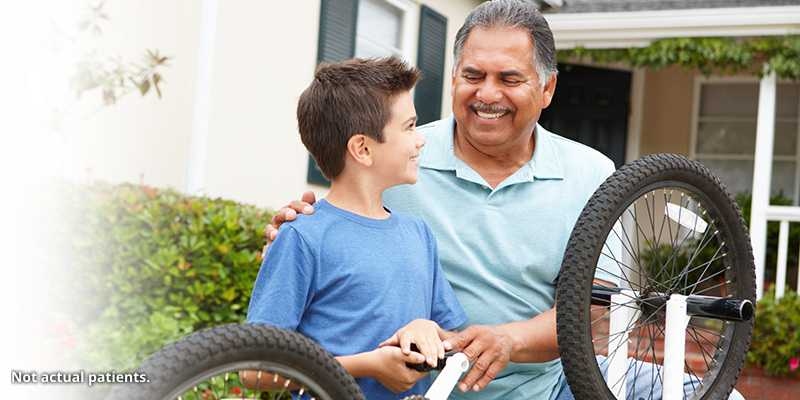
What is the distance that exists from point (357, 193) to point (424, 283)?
0.24 m

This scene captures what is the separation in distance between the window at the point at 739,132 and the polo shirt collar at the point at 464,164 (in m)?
6.25

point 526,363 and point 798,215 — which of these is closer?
point 526,363

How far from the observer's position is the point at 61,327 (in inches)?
117

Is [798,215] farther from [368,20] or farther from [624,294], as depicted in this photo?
[624,294]

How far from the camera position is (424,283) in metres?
1.46

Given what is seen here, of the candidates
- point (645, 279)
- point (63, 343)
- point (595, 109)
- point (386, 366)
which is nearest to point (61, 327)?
point (63, 343)

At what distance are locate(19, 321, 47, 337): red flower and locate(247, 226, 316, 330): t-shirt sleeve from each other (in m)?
2.15

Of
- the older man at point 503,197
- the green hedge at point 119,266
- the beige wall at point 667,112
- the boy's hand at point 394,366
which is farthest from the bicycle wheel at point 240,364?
the beige wall at point 667,112

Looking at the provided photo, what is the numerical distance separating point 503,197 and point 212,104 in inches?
110

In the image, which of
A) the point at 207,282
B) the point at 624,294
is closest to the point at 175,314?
the point at 207,282

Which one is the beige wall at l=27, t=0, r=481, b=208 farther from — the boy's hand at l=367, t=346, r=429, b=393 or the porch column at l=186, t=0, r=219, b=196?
the boy's hand at l=367, t=346, r=429, b=393

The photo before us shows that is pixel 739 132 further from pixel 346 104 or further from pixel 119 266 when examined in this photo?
pixel 346 104

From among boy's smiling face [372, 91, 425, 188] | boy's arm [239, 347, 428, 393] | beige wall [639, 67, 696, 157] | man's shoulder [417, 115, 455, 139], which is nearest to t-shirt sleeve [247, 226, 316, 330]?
boy's arm [239, 347, 428, 393]

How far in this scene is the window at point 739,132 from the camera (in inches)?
284
